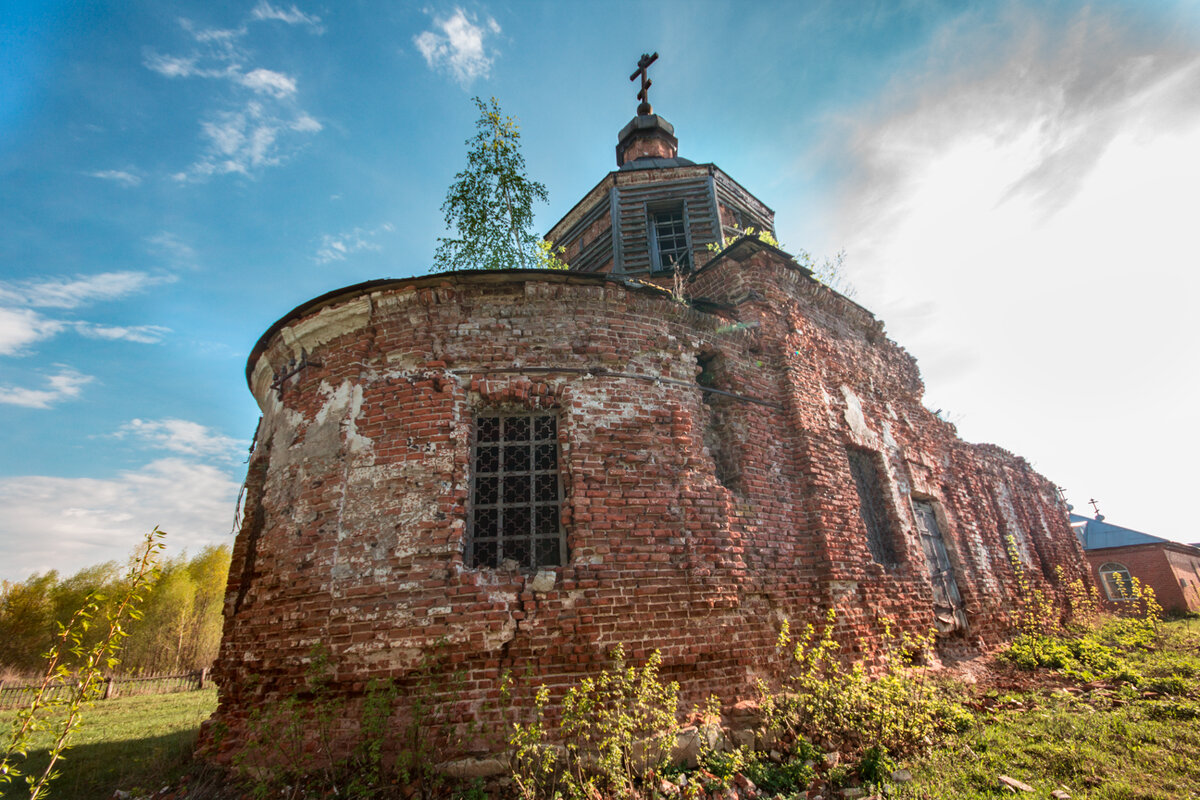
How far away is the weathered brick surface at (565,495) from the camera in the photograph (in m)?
4.79

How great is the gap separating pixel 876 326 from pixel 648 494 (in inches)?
249

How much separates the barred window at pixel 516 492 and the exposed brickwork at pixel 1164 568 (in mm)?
24956

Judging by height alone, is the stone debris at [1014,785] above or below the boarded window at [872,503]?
below

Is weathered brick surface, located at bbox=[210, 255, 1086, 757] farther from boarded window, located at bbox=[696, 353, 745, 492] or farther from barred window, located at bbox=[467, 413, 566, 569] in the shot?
barred window, located at bbox=[467, 413, 566, 569]

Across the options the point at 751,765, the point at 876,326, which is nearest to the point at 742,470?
the point at 751,765

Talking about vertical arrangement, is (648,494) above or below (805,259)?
below

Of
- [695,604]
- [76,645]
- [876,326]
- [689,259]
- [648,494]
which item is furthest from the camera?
[689,259]

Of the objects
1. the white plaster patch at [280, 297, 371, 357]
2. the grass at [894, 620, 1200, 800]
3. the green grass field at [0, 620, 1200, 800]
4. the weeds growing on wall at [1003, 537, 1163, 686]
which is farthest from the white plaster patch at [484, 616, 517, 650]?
the weeds growing on wall at [1003, 537, 1163, 686]

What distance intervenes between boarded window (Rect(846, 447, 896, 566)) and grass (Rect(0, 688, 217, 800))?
8370 mm

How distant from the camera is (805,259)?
881 centimetres

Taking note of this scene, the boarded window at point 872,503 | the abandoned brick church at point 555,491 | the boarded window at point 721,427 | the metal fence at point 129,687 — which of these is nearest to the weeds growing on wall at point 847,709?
the abandoned brick church at point 555,491

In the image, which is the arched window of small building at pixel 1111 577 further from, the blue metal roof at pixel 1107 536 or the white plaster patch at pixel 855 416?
the white plaster patch at pixel 855 416

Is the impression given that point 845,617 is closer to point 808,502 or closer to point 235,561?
point 808,502

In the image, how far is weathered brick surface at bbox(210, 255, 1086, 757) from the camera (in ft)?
15.7
